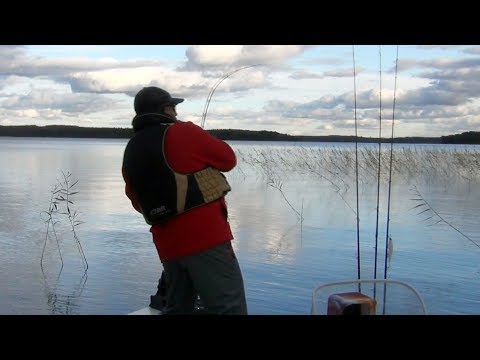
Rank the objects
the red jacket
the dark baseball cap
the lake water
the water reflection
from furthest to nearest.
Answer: the lake water
the water reflection
the dark baseball cap
the red jacket

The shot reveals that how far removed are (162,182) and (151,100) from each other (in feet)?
1.05

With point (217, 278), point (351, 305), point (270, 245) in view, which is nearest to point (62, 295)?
point (270, 245)

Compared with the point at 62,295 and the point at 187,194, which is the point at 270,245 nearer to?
the point at 62,295

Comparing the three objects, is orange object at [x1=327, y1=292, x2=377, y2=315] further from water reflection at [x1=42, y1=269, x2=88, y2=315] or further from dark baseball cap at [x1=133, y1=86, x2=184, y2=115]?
water reflection at [x1=42, y1=269, x2=88, y2=315]

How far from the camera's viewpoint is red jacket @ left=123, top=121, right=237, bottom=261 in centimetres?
217

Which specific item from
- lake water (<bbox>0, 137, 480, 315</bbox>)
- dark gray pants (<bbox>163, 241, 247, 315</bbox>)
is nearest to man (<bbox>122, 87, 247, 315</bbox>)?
dark gray pants (<bbox>163, 241, 247, 315</bbox>)

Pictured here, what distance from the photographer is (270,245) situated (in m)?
6.53

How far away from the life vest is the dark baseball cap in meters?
0.08

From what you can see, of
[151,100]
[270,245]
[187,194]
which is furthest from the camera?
[270,245]

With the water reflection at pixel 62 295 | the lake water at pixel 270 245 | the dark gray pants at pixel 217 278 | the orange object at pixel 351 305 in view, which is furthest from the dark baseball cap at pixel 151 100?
the water reflection at pixel 62 295
